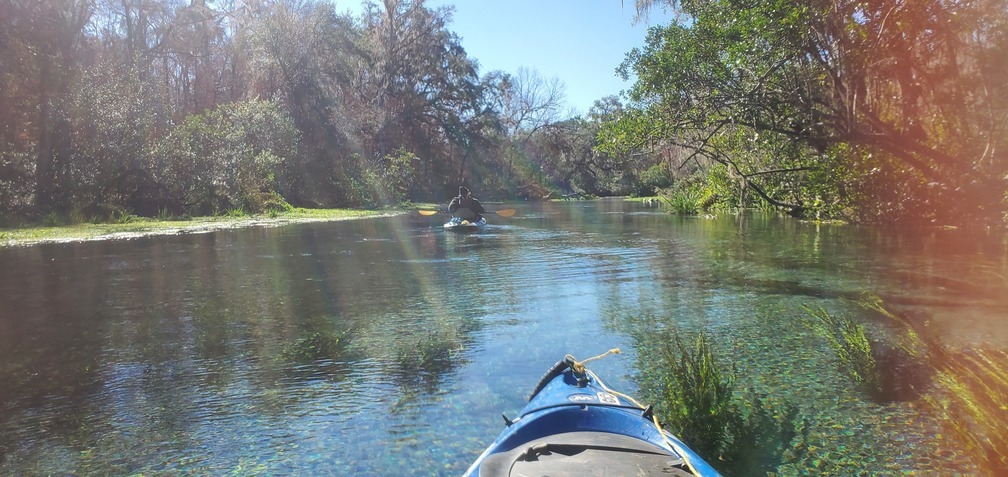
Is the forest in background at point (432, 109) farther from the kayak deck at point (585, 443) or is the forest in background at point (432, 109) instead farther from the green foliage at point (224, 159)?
the kayak deck at point (585, 443)

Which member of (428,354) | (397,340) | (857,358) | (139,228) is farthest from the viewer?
(139,228)

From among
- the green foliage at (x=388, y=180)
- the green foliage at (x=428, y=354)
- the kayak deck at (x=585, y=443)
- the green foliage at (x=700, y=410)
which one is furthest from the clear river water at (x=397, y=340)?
the green foliage at (x=388, y=180)

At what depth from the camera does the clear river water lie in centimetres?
435

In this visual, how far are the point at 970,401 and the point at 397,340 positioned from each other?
5114mm

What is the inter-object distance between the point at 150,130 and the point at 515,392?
23337 millimetres

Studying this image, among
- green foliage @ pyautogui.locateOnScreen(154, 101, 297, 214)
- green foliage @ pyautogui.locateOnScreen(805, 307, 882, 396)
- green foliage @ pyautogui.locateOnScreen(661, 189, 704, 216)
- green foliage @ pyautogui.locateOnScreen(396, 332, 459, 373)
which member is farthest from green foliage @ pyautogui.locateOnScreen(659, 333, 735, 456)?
green foliage @ pyautogui.locateOnScreen(154, 101, 297, 214)

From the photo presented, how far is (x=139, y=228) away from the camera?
20.3 meters

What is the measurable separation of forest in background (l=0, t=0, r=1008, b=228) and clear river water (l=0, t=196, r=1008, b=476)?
203cm

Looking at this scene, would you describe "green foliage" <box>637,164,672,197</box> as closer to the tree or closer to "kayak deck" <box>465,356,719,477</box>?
the tree

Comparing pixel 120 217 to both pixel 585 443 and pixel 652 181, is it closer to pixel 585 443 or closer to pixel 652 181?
pixel 585 443

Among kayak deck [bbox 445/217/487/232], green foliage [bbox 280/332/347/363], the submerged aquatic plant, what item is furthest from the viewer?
kayak deck [bbox 445/217/487/232]

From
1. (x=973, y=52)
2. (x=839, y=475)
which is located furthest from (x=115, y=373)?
(x=973, y=52)

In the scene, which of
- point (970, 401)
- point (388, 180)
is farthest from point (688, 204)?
point (970, 401)

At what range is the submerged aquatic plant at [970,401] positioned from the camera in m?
3.69
